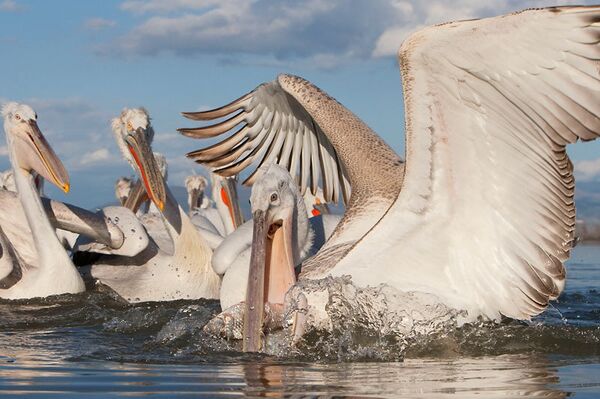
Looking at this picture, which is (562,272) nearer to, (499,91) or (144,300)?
(499,91)

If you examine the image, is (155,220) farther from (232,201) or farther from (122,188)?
(122,188)

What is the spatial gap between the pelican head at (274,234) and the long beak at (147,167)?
3.43m

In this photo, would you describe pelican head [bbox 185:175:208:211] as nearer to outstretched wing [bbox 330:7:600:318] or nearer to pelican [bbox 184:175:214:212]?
pelican [bbox 184:175:214:212]

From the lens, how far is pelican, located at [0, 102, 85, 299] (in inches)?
391

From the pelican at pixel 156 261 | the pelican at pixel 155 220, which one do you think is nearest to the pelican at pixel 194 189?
the pelican at pixel 155 220

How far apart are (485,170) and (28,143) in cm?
497

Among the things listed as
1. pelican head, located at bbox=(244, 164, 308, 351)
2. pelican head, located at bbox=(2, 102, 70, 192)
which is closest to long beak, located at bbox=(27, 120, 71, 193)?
pelican head, located at bbox=(2, 102, 70, 192)

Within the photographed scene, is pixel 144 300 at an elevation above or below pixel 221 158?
below

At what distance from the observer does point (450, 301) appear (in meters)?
6.86

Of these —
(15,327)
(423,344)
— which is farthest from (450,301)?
(15,327)

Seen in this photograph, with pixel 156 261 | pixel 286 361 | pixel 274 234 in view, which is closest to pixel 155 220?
pixel 156 261

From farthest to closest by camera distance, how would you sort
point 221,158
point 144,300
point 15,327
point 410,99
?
point 144,300 → point 221,158 → point 15,327 → point 410,99

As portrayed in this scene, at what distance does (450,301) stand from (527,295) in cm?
41

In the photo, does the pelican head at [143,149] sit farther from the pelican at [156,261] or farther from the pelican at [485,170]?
A: the pelican at [485,170]
